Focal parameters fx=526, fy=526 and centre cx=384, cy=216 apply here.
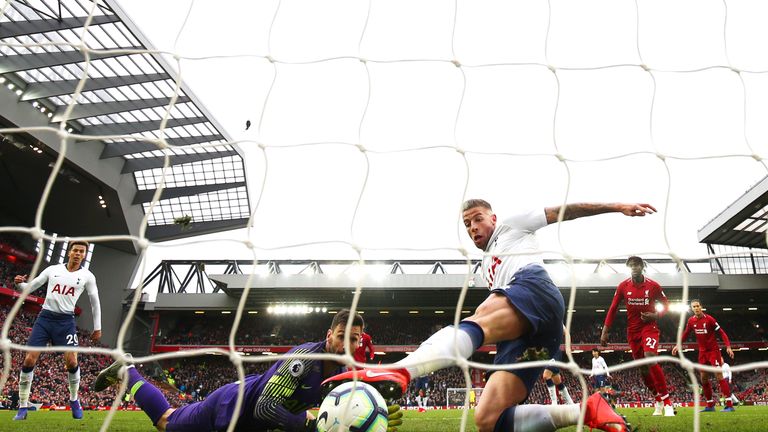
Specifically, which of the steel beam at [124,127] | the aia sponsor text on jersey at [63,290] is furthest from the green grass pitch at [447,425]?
the steel beam at [124,127]

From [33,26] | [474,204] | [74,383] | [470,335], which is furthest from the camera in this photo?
[33,26]

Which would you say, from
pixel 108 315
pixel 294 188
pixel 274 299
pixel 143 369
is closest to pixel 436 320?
pixel 274 299

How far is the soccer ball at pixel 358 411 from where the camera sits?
271 cm

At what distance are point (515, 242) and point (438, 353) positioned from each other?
1.04m

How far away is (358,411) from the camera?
8.91ft

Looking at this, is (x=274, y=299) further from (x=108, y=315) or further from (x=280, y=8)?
(x=280, y=8)

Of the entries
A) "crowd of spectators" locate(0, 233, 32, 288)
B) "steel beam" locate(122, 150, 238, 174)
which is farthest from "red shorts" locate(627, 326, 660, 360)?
"crowd of spectators" locate(0, 233, 32, 288)

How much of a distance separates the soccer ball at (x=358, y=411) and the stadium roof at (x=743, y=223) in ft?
79.8

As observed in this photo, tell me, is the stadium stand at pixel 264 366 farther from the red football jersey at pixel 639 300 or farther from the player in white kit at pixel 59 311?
the red football jersey at pixel 639 300

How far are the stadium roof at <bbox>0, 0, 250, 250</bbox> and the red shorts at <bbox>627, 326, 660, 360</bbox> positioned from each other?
13051 mm

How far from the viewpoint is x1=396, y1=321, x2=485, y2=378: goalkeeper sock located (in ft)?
7.74

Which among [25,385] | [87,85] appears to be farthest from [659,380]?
[87,85]

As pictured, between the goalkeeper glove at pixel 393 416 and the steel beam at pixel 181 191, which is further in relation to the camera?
the steel beam at pixel 181 191

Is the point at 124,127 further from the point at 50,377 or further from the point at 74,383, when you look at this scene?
the point at 74,383
